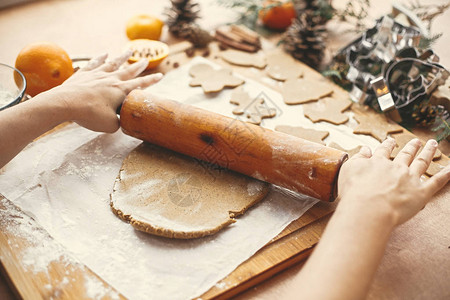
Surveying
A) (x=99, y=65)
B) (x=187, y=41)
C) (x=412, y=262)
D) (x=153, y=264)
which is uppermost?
(x=99, y=65)

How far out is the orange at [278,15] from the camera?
1848 mm

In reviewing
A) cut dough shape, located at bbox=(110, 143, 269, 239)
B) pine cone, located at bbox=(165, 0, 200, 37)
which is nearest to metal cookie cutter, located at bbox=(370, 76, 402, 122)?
cut dough shape, located at bbox=(110, 143, 269, 239)

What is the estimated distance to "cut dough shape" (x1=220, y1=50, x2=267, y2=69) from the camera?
1597mm

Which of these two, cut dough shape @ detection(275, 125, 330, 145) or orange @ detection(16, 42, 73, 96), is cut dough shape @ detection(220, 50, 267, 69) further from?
orange @ detection(16, 42, 73, 96)

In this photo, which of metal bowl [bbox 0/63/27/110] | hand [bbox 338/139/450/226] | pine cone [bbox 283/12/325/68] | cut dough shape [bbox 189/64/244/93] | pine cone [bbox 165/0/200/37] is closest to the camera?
hand [bbox 338/139/450/226]

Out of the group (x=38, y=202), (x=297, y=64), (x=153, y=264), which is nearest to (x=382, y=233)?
(x=153, y=264)

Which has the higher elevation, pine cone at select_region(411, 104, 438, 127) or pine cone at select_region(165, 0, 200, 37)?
pine cone at select_region(165, 0, 200, 37)

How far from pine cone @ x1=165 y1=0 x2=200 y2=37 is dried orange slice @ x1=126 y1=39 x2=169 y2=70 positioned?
10.5 inches

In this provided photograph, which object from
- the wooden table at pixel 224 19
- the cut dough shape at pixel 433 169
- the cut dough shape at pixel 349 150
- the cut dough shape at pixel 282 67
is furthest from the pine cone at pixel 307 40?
the cut dough shape at pixel 433 169

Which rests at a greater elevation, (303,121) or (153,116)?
(153,116)

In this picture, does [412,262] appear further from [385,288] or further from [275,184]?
[275,184]

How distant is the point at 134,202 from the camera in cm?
102

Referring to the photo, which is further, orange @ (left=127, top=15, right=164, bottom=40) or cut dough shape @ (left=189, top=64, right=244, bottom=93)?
orange @ (left=127, top=15, right=164, bottom=40)

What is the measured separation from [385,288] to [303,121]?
1.98 ft
